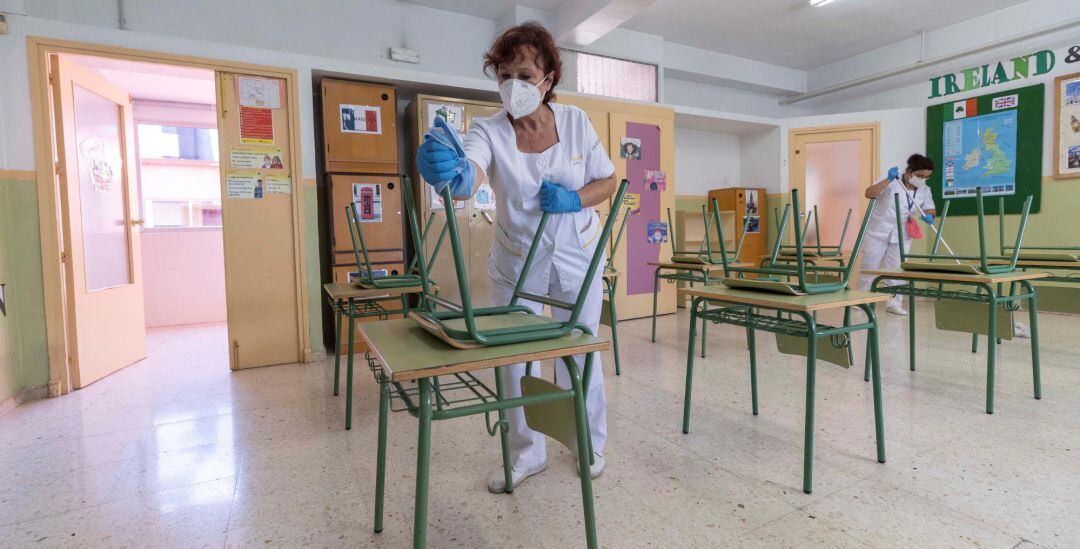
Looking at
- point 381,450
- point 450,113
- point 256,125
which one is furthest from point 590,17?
point 381,450

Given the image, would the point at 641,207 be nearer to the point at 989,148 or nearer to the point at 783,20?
the point at 783,20

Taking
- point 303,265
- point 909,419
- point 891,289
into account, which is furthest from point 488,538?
point 303,265

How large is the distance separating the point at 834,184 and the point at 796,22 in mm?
1789

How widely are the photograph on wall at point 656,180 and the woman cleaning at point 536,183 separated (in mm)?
3232

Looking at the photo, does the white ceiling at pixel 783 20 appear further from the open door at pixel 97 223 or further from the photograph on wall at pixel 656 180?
the open door at pixel 97 223

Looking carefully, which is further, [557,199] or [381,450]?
[557,199]

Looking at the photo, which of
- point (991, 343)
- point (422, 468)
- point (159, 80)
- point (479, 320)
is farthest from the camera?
point (159, 80)

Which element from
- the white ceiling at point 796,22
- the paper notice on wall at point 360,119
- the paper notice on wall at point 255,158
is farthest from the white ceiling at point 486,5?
the paper notice on wall at point 255,158

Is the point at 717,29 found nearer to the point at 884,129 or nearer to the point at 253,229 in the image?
the point at 884,129

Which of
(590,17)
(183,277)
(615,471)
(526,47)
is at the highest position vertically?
(590,17)

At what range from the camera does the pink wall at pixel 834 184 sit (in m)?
5.60

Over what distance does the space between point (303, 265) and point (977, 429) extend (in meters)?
3.59

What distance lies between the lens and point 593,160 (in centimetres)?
160

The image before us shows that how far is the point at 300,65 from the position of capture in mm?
3285
